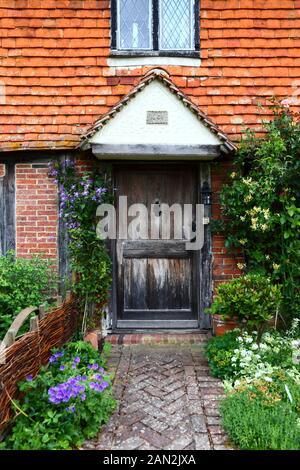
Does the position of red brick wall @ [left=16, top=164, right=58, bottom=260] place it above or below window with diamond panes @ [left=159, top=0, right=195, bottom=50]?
below

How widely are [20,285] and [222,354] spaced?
239cm

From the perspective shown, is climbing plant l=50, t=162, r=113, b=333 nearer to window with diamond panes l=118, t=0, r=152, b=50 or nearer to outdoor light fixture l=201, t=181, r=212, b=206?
outdoor light fixture l=201, t=181, r=212, b=206

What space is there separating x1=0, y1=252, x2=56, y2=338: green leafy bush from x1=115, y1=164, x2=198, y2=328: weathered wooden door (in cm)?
107

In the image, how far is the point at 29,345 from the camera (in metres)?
3.27

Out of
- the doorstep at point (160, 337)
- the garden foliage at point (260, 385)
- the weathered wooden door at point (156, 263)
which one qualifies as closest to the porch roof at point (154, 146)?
the weathered wooden door at point (156, 263)

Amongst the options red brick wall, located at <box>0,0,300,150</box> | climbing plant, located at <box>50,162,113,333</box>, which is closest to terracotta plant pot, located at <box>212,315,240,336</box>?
climbing plant, located at <box>50,162,113,333</box>

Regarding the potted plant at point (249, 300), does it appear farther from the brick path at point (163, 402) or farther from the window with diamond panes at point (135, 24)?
the window with diamond panes at point (135, 24)

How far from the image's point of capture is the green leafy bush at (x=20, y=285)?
4.32m

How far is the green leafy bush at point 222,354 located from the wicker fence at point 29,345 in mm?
1622

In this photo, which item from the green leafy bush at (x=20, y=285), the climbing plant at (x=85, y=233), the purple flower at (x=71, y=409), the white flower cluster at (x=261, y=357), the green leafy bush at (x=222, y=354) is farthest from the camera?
the climbing plant at (x=85, y=233)

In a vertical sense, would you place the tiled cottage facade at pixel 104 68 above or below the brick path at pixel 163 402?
above

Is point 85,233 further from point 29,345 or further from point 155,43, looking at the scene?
point 155,43

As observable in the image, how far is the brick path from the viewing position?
2943mm
